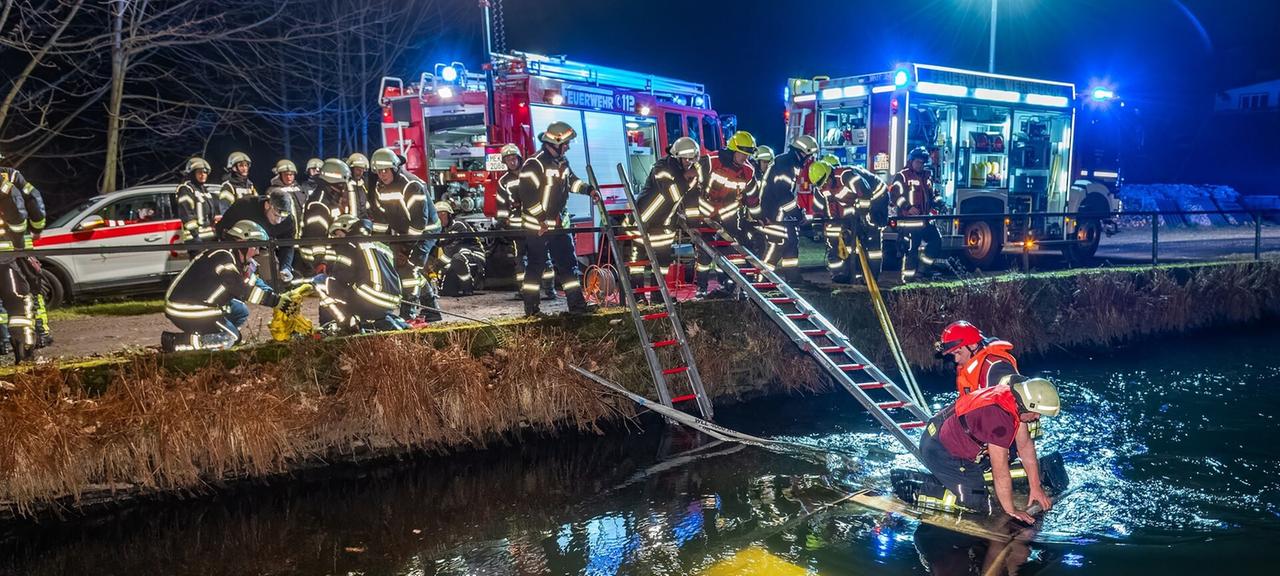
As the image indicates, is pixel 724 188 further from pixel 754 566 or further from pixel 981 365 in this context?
pixel 754 566

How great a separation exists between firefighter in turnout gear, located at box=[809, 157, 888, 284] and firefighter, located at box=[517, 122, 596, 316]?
2.87 meters

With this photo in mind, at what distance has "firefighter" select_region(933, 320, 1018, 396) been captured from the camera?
15.3 feet

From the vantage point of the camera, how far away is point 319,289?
717 cm

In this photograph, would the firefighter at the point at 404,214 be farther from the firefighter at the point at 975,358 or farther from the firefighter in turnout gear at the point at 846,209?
the firefighter at the point at 975,358

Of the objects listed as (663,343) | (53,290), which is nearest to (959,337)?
(663,343)

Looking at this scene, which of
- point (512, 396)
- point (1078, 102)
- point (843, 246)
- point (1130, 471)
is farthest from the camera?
point (1078, 102)

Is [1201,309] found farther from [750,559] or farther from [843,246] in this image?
[750,559]

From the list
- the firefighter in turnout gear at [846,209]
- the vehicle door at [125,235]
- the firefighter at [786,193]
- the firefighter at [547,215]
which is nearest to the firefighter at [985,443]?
the firefighter at [547,215]

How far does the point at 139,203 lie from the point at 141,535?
686 centimetres

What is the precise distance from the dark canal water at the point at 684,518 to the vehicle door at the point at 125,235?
6.07m

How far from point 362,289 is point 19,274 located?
2782mm

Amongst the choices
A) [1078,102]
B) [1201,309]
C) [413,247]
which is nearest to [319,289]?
[413,247]

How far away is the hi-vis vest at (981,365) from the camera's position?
469 centimetres

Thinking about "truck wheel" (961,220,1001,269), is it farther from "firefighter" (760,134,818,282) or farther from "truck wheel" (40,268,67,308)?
"truck wheel" (40,268,67,308)
